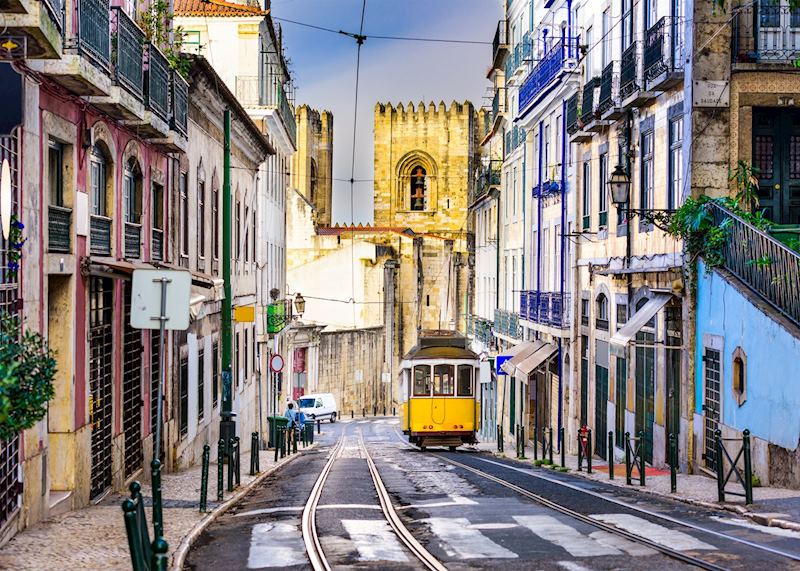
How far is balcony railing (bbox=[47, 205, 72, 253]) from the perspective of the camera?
13.1 meters

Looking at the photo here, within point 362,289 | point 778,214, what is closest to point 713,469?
point 778,214

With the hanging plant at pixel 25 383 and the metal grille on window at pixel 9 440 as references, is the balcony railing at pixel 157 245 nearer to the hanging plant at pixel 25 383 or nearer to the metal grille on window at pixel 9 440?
the metal grille on window at pixel 9 440

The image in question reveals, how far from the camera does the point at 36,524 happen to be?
483 inches

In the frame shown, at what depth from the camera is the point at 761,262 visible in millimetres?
16578

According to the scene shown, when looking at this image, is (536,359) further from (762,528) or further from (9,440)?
(9,440)

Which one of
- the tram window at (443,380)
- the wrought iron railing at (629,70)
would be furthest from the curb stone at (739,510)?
the tram window at (443,380)

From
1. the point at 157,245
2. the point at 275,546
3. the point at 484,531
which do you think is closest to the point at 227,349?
the point at 157,245

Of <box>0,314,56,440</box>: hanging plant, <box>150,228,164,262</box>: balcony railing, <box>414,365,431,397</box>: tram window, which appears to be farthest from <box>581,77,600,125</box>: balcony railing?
<box>0,314,56,440</box>: hanging plant

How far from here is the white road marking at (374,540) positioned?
1084cm

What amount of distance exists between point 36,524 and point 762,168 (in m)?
13.3

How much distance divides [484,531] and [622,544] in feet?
5.45

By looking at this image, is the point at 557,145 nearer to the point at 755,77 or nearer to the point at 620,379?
the point at 620,379

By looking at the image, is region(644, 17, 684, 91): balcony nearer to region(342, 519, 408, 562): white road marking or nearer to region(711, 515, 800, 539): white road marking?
region(711, 515, 800, 539): white road marking

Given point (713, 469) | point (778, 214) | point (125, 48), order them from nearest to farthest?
point (125, 48) → point (713, 469) → point (778, 214)
